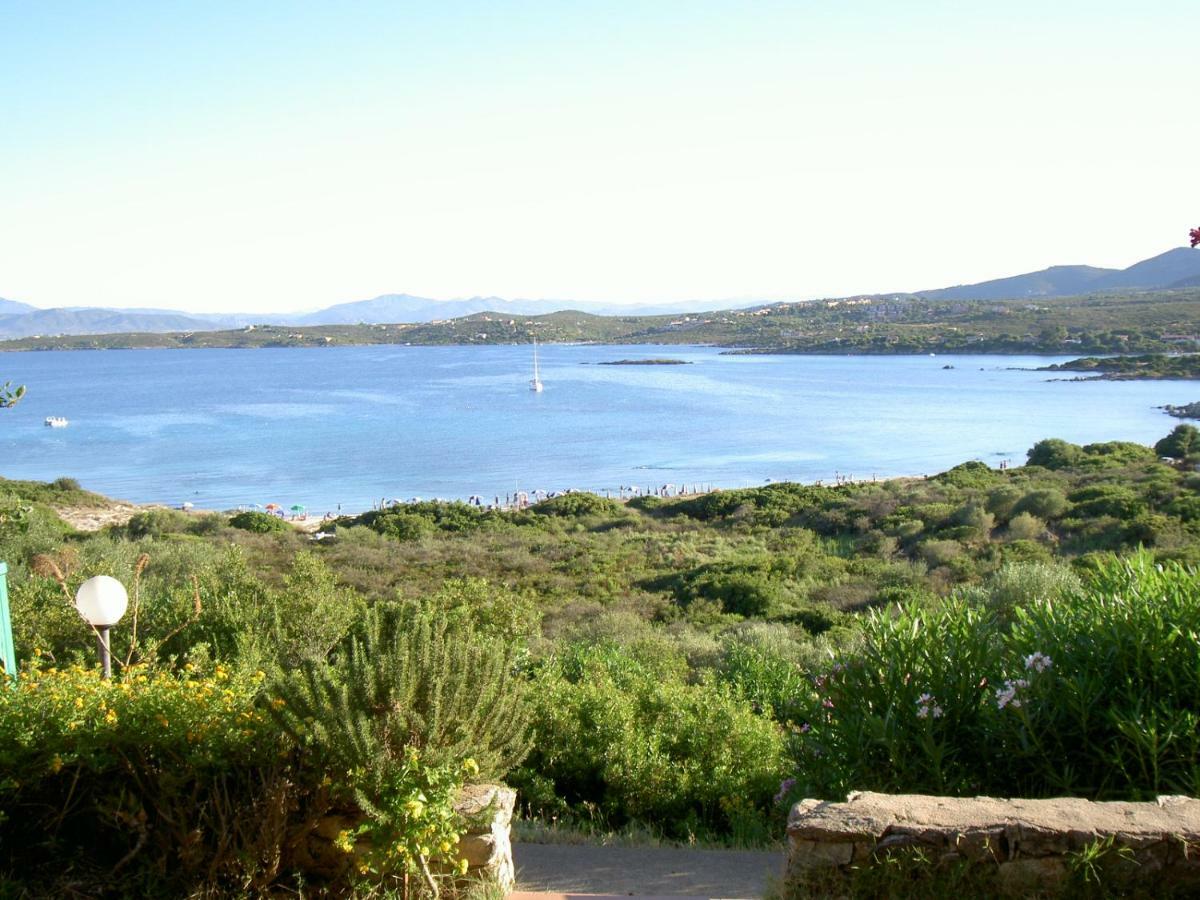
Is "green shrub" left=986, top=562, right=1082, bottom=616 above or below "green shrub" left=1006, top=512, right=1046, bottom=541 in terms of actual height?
above

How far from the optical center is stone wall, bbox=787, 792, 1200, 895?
10.6ft

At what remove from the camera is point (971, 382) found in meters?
95.2

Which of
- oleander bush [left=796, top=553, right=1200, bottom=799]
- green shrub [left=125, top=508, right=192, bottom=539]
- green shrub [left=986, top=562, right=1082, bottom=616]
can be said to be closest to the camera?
oleander bush [left=796, top=553, right=1200, bottom=799]

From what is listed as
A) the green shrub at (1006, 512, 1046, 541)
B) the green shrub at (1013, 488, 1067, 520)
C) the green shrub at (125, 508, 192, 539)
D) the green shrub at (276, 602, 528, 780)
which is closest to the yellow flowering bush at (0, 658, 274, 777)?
the green shrub at (276, 602, 528, 780)

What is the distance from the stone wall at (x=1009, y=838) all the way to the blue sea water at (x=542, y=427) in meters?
42.7

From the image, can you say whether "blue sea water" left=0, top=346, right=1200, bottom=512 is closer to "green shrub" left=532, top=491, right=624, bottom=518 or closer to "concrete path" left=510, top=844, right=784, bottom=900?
"green shrub" left=532, top=491, right=624, bottom=518

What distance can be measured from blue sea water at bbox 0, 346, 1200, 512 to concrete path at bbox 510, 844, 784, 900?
40.7 m

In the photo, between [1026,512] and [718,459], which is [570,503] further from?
[718,459]

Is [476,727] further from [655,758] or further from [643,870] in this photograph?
[655,758]

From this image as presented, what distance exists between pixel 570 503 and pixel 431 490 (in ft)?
47.9

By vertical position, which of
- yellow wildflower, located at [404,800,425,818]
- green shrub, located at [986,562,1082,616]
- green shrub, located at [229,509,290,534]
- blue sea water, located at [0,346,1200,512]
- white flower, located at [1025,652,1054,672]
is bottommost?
blue sea water, located at [0,346,1200,512]

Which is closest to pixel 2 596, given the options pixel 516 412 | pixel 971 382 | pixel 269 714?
pixel 269 714

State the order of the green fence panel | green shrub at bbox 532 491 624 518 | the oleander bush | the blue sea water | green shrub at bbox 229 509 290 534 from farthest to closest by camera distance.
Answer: the blue sea water → green shrub at bbox 532 491 624 518 → green shrub at bbox 229 509 290 534 → the green fence panel → the oleander bush

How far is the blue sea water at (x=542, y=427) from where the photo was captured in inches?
2020
